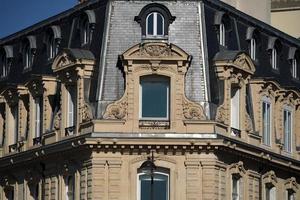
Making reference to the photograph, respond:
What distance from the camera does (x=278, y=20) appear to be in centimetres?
11769

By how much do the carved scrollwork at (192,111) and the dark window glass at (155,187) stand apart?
3381 mm

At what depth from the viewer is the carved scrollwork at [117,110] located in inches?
3561

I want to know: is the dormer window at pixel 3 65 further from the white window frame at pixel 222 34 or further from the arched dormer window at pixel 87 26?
the white window frame at pixel 222 34

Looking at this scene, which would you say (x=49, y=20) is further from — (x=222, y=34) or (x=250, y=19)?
(x=250, y=19)

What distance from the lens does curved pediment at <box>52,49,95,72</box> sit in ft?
301

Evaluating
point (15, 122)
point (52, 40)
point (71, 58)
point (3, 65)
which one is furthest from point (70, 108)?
point (3, 65)

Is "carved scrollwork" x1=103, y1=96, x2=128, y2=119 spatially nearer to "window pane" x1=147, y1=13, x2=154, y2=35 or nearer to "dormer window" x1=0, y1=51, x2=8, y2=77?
"window pane" x1=147, y1=13, x2=154, y2=35

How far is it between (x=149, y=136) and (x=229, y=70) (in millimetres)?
5792

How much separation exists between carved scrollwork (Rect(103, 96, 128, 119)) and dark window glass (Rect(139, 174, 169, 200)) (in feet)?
11.0

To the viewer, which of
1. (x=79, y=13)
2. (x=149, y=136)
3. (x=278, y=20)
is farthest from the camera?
(x=278, y=20)

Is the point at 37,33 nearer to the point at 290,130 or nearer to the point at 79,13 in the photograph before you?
the point at 79,13

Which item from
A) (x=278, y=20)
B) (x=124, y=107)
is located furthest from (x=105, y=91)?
(x=278, y=20)

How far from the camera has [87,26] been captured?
9456cm

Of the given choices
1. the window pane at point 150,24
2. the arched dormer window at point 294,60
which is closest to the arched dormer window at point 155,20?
the window pane at point 150,24
